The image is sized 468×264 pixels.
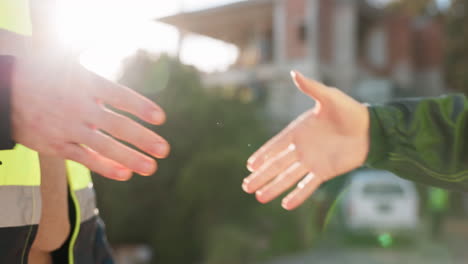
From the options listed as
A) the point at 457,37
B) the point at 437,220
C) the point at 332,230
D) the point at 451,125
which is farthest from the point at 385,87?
the point at 451,125

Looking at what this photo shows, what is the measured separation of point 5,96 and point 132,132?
0.58 ft

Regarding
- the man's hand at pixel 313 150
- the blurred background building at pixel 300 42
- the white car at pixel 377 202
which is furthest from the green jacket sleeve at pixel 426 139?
the blurred background building at pixel 300 42

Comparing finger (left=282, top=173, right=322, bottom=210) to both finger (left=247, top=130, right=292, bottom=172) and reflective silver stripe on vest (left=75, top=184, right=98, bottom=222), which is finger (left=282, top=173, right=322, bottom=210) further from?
reflective silver stripe on vest (left=75, top=184, right=98, bottom=222)

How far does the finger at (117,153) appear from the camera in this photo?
2.27 ft

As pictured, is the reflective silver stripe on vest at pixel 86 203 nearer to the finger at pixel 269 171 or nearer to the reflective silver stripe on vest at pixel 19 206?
the reflective silver stripe on vest at pixel 19 206

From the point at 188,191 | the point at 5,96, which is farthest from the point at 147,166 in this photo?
the point at 188,191

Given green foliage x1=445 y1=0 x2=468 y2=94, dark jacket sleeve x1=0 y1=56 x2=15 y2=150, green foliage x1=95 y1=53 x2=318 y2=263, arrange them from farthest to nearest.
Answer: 1. green foliage x1=445 y1=0 x2=468 y2=94
2. green foliage x1=95 y1=53 x2=318 y2=263
3. dark jacket sleeve x1=0 y1=56 x2=15 y2=150

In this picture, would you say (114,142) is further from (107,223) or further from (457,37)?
(457,37)

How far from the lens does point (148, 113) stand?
2.33ft

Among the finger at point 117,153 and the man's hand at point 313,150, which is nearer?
the finger at point 117,153

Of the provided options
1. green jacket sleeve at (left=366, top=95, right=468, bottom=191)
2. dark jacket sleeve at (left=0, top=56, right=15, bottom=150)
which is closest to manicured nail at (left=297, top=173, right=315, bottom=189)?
green jacket sleeve at (left=366, top=95, right=468, bottom=191)

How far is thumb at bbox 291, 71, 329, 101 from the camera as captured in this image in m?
1.00

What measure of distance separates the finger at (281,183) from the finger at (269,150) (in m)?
0.05

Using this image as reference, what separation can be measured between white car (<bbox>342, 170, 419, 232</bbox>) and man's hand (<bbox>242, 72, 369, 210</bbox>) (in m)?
8.91
